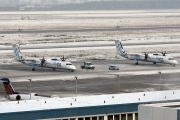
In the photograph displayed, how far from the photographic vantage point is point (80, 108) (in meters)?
49.5

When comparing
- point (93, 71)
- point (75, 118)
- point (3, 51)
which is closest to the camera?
point (75, 118)

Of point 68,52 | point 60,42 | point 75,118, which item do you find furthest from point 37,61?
point 75,118

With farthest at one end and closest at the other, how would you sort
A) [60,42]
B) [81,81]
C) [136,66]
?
1. [60,42]
2. [136,66]
3. [81,81]

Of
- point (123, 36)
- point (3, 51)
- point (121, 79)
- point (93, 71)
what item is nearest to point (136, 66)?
point (93, 71)

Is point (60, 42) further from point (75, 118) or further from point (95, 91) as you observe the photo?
point (75, 118)

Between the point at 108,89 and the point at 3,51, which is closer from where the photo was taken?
the point at 108,89

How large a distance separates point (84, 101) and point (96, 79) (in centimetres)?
4274

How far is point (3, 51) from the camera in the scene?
13762 cm

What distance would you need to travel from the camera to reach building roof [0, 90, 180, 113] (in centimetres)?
5018

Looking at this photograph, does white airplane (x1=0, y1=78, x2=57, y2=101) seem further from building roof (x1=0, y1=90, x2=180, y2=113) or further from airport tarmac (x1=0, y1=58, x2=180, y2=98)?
airport tarmac (x1=0, y1=58, x2=180, y2=98)

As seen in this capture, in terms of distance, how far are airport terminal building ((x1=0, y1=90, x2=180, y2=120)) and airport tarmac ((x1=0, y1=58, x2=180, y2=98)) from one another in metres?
25.4

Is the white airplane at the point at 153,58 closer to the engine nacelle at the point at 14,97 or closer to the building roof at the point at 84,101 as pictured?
the engine nacelle at the point at 14,97

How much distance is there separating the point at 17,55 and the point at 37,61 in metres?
5.42

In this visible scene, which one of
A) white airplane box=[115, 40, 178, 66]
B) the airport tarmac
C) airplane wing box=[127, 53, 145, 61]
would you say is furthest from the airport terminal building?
airplane wing box=[127, 53, 145, 61]
